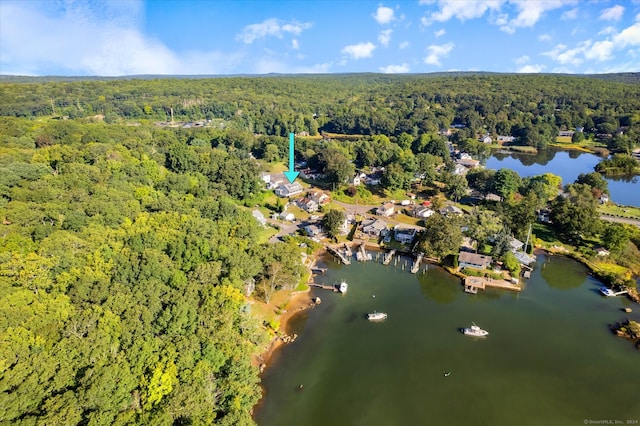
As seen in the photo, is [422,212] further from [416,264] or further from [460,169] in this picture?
[460,169]

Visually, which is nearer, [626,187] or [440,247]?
[440,247]

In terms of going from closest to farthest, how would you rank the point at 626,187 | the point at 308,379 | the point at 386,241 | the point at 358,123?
the point at 308,379 → the point at 386,241 → the point at 626,187 → the point at 358,123

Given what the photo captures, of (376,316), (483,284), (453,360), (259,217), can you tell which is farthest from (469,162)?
(453,360)

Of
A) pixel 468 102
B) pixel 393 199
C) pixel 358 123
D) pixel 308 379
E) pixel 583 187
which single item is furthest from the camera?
pixel 468 102

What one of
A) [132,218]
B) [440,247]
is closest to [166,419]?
[132,218]

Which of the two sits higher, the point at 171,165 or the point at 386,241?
the point at 171,165

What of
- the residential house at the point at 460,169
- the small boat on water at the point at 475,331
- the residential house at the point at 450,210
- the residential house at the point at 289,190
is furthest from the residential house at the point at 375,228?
the residential house at the point at 460,169

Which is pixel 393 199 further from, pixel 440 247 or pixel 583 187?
pixel 583 187
